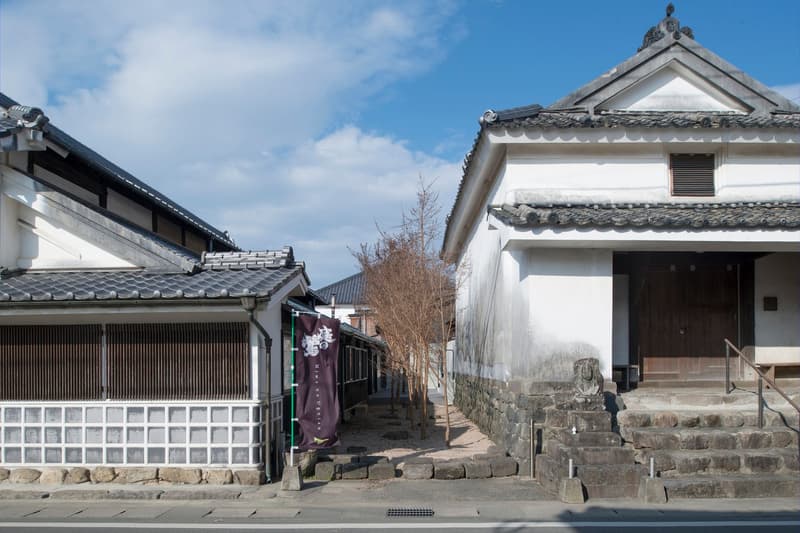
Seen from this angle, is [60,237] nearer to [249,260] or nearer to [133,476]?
[249,260]

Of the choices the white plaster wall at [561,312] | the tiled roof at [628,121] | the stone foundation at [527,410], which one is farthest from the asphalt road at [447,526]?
the tiled roof at [628,121]

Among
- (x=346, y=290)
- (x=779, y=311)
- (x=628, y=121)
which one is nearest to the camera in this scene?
(x=628, y=121)

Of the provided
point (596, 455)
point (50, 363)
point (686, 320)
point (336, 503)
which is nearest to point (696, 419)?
point (596, 455)

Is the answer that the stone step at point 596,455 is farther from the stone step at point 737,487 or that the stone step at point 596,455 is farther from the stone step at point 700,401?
the stone step at point 700,401

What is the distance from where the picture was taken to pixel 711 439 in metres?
10.8

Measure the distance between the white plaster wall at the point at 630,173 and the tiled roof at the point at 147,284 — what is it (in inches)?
208

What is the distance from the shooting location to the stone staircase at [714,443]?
9.77 meters

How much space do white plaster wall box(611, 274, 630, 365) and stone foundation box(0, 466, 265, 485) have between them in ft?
26.4

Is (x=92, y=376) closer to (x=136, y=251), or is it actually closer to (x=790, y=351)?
(x=136, y=251)

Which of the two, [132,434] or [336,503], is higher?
[132,434]

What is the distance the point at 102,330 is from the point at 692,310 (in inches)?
493

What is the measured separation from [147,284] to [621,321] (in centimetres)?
992

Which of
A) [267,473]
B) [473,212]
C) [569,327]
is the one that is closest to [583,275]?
[569,327]

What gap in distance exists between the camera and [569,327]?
40.3 feet
